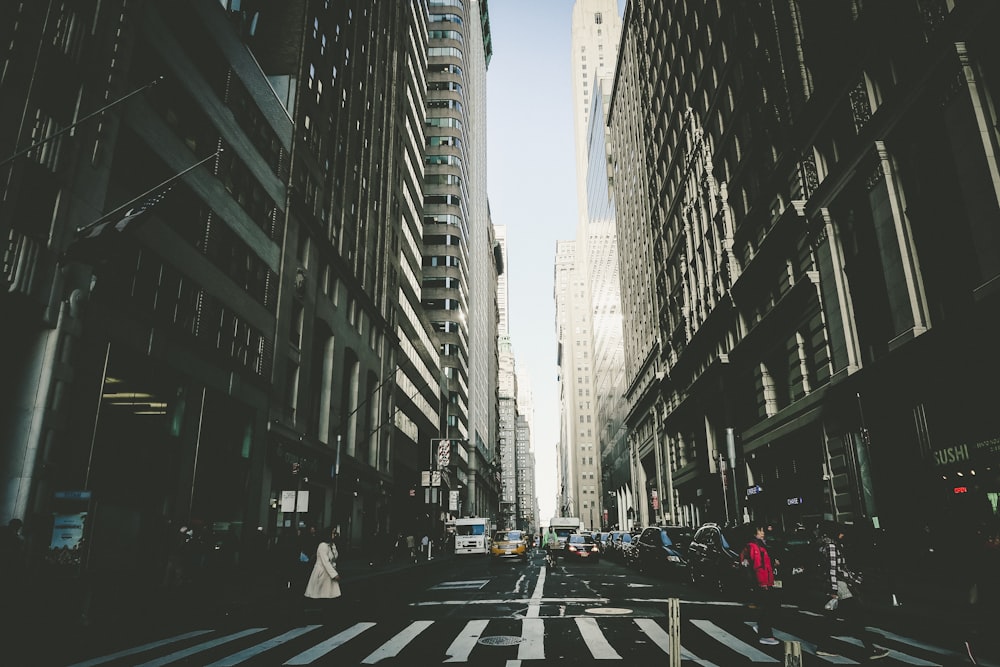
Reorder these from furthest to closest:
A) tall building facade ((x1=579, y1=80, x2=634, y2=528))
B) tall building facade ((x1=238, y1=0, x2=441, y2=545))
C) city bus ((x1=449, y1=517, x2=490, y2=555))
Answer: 1. tall building facade ((x1=579, y1=80, x2=634, y2=528))
2. city bus ((x1=449, y1=517, x2=490, y2=555))
3. tall building facade ((x1=238, y1=0, x2=441, y2=545))

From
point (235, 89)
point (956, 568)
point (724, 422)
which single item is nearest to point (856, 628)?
point (956, 568)

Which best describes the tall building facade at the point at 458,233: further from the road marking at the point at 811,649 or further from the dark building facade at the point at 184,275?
the road marking at the point at 811,649

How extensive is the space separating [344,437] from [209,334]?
18.7 meters

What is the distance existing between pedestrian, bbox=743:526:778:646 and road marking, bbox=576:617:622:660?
2.55 m

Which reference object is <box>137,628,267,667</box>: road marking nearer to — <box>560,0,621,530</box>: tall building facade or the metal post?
the metal post

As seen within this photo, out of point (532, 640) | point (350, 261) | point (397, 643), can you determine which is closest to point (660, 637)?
point (532, 640)

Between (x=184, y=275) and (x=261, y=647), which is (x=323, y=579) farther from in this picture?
(x=184, y=275)

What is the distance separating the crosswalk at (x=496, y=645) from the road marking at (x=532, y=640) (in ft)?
0.05

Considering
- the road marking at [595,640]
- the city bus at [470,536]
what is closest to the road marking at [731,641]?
the road marking at [595,640]

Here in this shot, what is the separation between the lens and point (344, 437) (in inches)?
1654

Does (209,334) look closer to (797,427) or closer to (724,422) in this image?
(797,427)

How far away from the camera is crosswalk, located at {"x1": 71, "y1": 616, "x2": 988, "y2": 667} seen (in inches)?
345

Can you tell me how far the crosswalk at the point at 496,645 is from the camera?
8773mm

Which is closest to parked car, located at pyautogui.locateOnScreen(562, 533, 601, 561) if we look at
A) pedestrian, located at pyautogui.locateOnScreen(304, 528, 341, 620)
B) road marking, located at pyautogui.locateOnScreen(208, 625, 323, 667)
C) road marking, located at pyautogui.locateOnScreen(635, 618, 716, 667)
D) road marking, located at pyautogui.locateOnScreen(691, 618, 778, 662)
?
pedestrian, located at pyautogui.locateOnScreen(304, 528, 341, 620)
